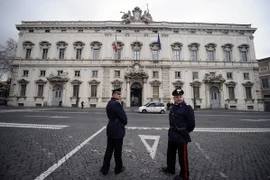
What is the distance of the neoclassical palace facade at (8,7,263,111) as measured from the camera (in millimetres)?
23969

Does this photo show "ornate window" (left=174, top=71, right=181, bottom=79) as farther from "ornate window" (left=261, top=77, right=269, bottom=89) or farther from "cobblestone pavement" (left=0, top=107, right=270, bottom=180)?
"ornate window" (left=261, top=77, right=269, bottom=89)

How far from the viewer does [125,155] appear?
3.39 metres

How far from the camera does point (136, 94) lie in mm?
24969

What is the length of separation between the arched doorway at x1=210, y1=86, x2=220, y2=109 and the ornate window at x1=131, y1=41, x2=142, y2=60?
16.6 meters

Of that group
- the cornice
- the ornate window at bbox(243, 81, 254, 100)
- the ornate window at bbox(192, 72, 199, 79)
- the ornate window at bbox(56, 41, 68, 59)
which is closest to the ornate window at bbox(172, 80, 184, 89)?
the ornate window at bbox(192, 72, 199, 79)

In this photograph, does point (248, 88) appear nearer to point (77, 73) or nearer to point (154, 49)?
point (154, 49)

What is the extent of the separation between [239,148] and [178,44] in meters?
25.6

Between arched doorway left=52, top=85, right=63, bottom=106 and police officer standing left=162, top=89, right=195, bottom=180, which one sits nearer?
police officer standing left=162, top=89, right=195, bottom=180

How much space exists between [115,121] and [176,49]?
26.9 meters

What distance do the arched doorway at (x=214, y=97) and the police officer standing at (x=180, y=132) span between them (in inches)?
1007

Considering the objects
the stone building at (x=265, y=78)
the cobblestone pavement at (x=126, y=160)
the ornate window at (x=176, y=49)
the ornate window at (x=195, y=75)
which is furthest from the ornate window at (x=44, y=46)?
the stone building at (x=265, y=78)

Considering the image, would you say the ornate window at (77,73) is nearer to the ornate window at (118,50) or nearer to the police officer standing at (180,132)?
the ornate window at (118,50)

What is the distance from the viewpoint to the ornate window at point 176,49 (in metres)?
25.9

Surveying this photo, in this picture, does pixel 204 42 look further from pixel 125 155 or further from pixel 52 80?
pixel 52 80
